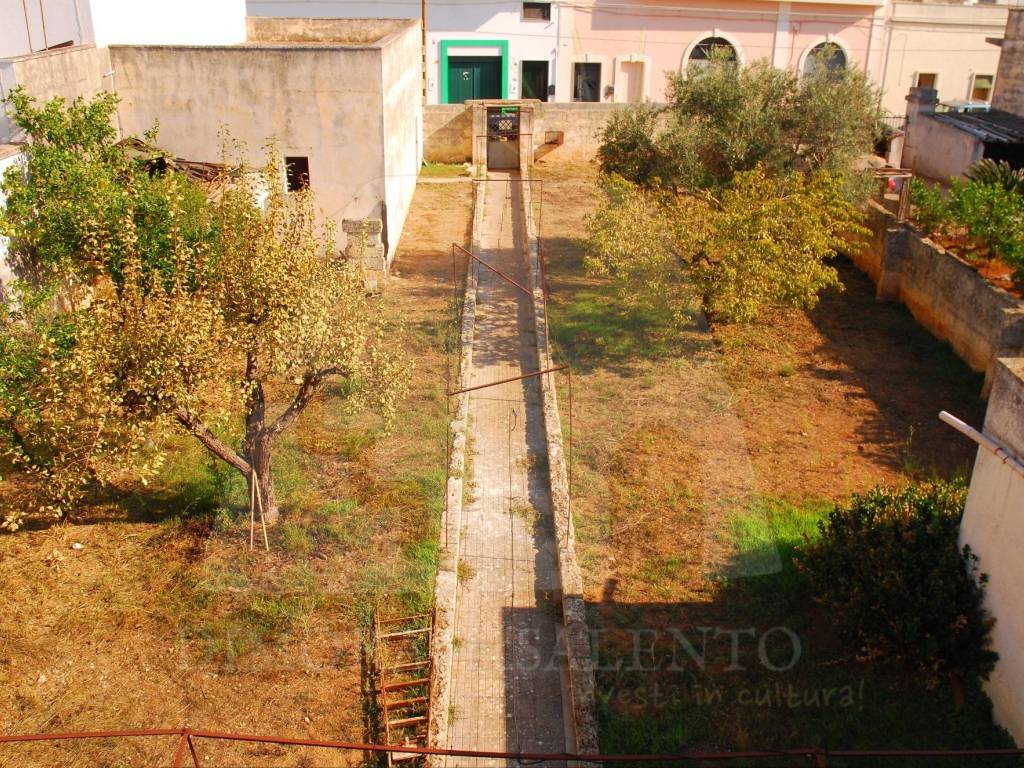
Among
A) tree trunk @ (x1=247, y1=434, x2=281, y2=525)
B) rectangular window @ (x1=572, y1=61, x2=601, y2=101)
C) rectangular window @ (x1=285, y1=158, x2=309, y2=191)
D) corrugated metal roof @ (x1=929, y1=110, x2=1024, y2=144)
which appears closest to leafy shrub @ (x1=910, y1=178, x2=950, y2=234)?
corrugated metal roof @ (x1=929, y1=110, x2=1024, y2=144)

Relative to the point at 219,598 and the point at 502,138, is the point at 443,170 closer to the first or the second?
the point at 502,138

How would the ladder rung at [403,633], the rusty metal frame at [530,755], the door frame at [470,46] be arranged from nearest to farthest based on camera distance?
the rusty metal frame at [530,755] → the ladder rung at [403,633] → the door frame at [470,46]

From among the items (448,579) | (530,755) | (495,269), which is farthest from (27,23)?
(530,755)

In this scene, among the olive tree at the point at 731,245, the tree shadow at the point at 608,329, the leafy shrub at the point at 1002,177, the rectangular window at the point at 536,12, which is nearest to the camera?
the olive tree at the point at 731,245

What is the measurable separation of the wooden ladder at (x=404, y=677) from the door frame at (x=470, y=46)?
24035 millimetres

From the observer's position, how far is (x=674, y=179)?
16.4m

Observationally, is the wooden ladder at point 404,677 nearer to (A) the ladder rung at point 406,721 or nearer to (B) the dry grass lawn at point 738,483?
(A) the ladder rung at point 406,721

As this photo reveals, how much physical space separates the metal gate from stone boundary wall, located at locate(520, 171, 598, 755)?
11.5m

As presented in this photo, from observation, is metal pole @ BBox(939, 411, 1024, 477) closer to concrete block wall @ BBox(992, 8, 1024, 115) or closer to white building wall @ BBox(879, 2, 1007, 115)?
concrete block wall @ BBox(992, 8, 1024, 115)

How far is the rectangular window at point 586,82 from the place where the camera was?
3006 centimetres

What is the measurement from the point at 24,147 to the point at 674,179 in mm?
10253

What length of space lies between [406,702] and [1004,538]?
5.00m

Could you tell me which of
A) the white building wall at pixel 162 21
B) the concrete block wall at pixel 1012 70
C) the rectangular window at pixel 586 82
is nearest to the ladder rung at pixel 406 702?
the white building wall at pixel 162 21

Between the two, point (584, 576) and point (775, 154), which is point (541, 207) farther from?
point (584, 576)
